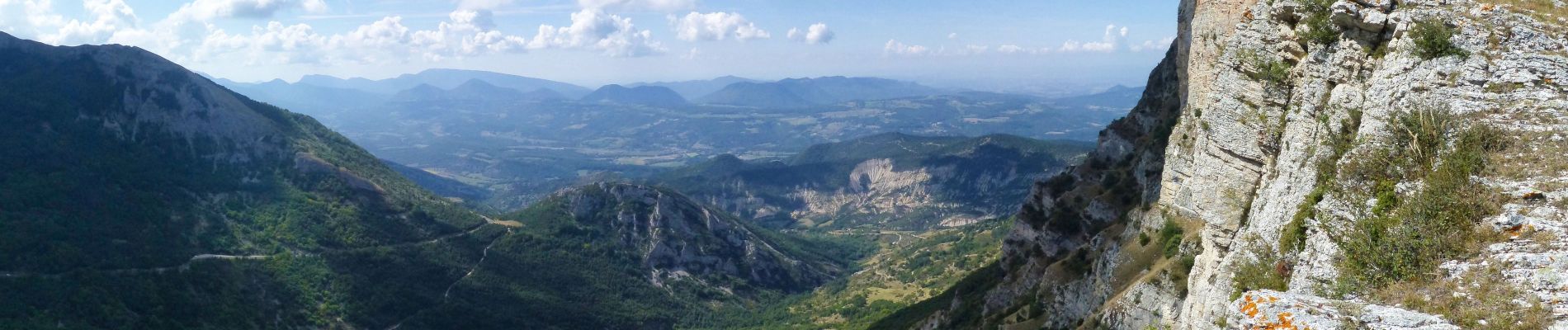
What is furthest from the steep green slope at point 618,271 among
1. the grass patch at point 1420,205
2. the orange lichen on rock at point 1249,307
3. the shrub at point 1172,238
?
the grass patch at point 1420,205

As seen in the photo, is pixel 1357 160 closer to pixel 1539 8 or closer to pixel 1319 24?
pixel 1539 8

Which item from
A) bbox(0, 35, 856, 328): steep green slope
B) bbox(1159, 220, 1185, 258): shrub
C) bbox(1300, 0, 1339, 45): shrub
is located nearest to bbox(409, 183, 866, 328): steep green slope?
bbox(0, 35, 856, 328): steep green slope

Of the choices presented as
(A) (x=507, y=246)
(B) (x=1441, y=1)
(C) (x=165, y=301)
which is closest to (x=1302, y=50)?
(B) (x=1441, y=1)

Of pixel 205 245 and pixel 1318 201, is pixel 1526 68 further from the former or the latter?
pixel 205 245

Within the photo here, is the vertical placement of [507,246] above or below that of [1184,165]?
below

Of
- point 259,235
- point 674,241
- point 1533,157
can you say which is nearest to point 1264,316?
point 1533,157
